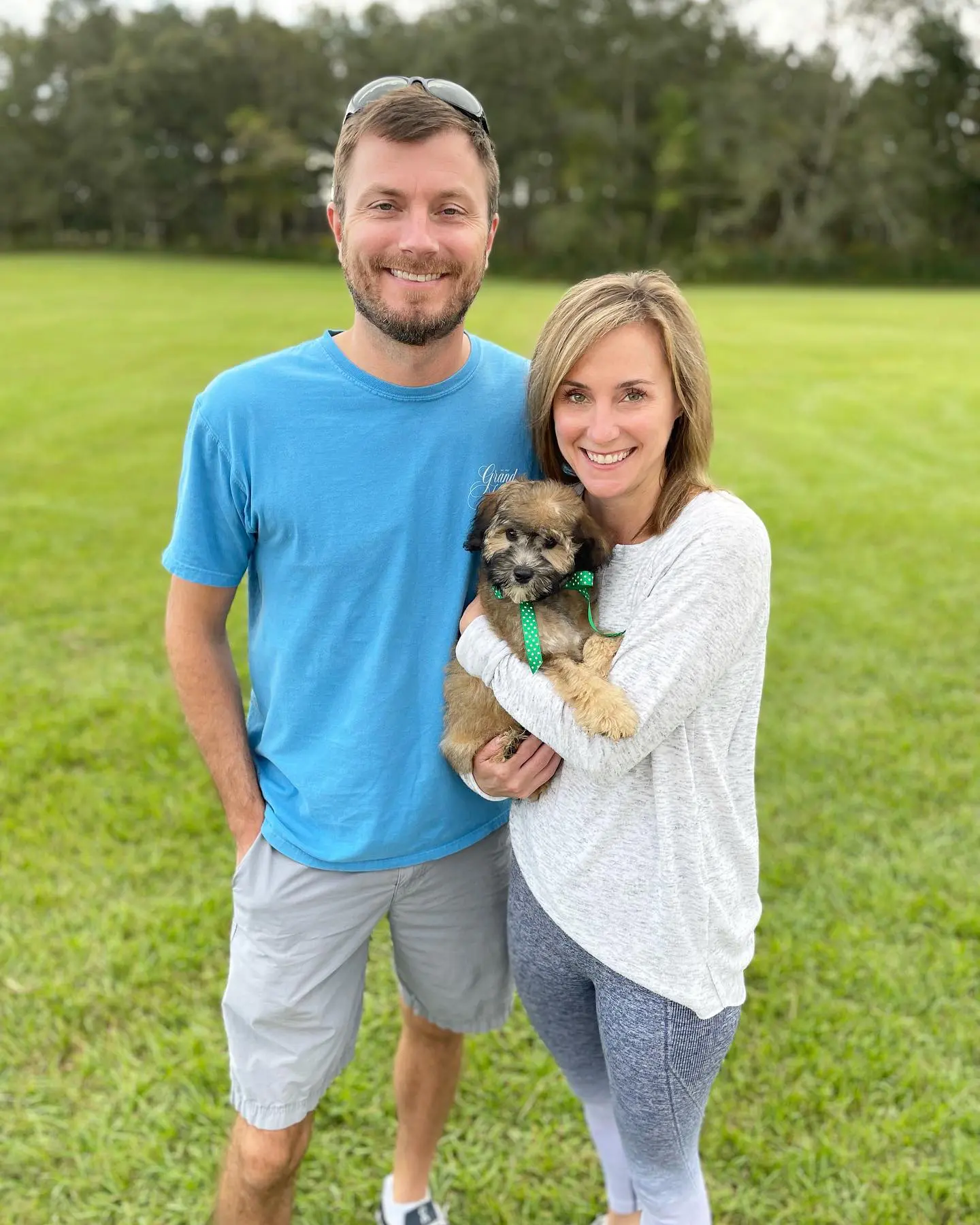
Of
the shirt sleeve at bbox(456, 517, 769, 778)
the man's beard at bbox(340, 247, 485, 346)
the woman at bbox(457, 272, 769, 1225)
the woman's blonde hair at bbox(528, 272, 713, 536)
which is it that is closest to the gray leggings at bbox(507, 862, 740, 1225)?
the woman at bbox(457, 272, 769, 1225)

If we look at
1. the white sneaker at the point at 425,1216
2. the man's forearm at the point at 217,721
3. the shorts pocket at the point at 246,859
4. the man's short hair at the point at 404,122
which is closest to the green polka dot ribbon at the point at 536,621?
the man's forearm at the point at 217,721

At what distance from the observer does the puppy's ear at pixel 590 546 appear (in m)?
2.48

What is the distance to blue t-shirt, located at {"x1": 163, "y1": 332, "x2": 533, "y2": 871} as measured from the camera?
2.49 m

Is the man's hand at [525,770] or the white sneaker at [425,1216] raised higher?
the man's hand at [525,770]

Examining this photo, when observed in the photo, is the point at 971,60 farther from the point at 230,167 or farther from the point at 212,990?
the point at 212,990

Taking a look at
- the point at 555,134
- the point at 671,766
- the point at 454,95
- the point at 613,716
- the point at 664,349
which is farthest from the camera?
the point at 555,134

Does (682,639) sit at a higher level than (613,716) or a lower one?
higher

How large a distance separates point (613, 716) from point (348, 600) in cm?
89

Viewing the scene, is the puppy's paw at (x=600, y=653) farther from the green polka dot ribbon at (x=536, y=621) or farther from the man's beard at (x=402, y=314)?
the man's beard at (x=402, y=314)

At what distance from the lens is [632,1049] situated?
2.31 meters

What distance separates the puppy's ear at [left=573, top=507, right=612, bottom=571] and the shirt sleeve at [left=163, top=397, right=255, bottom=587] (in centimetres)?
96

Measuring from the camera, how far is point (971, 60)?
199 ft

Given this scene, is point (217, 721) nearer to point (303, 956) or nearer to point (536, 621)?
point (303, 956)

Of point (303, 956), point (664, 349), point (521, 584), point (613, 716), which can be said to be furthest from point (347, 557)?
point (303, 956)
